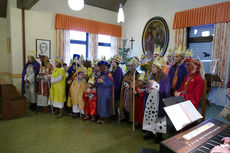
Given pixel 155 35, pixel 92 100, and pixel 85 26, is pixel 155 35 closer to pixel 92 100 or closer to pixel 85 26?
pixel 85 26

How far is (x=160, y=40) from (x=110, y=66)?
3.94 m

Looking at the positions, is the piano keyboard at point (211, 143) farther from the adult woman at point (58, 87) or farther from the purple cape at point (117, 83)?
the adult woman at point (58, 87)

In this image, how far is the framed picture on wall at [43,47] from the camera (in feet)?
20.2

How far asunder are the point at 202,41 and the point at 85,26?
16.6 feet

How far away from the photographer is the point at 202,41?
563 centimetres

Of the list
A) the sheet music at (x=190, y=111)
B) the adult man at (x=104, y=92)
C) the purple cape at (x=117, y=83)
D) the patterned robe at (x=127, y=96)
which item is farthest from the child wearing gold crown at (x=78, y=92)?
the sheet music at (x=190, y=111)

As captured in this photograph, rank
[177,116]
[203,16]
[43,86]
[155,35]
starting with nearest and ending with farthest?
[177,116] → [43,86] → [203,16] → [155,35]

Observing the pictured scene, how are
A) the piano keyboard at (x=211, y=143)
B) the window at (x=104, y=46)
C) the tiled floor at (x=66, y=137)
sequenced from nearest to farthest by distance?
1. the piano keyboard at (x=211, y=143)
2. the tiled floor at (x=66, y=137)
3. the window at (x=104, y=46)

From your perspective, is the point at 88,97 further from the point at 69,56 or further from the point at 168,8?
the point at 168,8

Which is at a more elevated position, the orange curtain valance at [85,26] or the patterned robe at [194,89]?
the orange curtain valance at [85,26]

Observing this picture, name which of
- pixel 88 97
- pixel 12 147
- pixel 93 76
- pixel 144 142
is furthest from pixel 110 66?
pixel 12 147

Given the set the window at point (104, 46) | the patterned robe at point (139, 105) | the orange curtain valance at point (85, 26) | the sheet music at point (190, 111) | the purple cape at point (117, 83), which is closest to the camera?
the sheet music at point (190, 111)

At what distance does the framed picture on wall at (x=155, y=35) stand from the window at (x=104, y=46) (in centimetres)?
195

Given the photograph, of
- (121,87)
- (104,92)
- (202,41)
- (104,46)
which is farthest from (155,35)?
(104,92)
